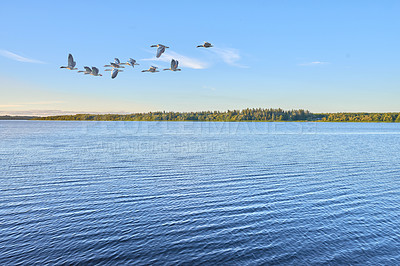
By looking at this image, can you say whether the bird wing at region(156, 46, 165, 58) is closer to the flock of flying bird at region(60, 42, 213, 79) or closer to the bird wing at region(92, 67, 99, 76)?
the flock of flying bird at region(60, 42, 213, 79)

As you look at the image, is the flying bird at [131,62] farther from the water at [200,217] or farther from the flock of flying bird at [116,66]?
the water at [200,217]

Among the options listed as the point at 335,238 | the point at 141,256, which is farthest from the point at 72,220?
the point at 335,238

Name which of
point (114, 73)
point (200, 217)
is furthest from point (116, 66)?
point (200, 217)

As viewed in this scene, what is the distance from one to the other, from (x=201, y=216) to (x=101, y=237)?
20.2 feet

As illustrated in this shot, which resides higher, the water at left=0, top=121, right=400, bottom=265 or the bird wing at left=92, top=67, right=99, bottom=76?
the bird wing at left=92, top=67, right=99, bottom=76

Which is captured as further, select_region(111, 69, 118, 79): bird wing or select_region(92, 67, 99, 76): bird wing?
select_region(92, 67, 99, 76): bird wing

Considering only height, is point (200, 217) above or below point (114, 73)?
below

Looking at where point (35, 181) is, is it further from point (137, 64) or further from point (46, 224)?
point (137, 64)

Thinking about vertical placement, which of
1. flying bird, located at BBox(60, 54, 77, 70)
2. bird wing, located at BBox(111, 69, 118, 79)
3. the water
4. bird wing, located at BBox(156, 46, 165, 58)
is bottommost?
the water

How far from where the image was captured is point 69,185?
96.2 ft

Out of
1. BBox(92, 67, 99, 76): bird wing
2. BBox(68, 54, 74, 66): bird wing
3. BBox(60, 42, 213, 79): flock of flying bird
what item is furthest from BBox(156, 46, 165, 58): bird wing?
BBox(68, 54, 74, 66): bird wing

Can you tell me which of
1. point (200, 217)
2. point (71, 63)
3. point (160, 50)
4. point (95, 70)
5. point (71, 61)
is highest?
point (160, 50)

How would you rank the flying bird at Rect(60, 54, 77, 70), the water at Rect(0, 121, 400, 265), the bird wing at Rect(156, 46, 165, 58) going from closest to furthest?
the water at Rect(0, 121, 400, 265)
the bird wing at Rect(156, 46, 165, 58)
the flying bird at Rect(60, 54, 77, 70)

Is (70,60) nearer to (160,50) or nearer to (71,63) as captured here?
(71,63)
